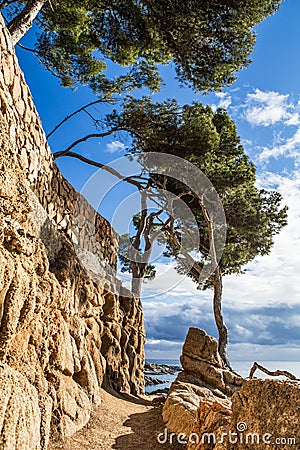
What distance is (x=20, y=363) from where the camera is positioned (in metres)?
3.54

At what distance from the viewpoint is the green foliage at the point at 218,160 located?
11719 millimetres

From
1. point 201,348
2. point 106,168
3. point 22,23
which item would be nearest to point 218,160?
point 106,168

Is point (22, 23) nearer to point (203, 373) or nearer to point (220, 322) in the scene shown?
point (203, 373)

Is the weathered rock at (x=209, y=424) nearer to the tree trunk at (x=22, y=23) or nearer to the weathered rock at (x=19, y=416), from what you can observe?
the weathered rock at (x=19, y=416)

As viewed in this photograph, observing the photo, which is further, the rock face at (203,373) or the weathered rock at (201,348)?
the weathered rock at (201,348)

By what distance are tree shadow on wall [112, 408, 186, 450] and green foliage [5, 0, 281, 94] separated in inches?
357

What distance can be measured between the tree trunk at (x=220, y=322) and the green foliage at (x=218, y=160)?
1965 mm

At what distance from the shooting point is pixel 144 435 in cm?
574

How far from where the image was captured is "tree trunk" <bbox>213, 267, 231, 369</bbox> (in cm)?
1184

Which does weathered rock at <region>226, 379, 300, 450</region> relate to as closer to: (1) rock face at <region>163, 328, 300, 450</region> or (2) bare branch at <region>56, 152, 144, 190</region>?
(1) rock face at <region>163, 328, 300, 450</region>

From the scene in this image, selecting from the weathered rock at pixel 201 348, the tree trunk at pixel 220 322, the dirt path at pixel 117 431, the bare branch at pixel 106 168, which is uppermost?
the bare branch at pixel 106 168

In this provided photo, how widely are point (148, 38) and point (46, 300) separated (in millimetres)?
8875

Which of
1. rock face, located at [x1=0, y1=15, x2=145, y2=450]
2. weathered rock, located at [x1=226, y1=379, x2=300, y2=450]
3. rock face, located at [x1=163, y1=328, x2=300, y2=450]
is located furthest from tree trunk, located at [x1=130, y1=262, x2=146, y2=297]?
weathered rock, located at [x1=226, y1=379, x2=300, y2=450]

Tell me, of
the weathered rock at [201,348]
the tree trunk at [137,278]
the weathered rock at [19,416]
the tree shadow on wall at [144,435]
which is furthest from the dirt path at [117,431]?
the tree trunk at [137,278]
